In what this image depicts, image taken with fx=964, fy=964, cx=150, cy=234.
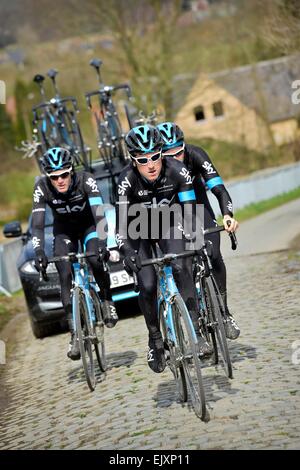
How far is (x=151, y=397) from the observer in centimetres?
827

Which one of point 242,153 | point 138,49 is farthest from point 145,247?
point 242,153

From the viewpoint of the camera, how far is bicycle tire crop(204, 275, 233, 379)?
8.02 meters

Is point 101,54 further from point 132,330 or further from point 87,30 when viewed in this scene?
point 132,330

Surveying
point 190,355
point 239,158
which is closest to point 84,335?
point 190,355

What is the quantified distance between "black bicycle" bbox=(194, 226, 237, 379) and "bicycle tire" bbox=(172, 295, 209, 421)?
1.30 feet

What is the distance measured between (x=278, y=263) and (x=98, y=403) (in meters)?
8.41

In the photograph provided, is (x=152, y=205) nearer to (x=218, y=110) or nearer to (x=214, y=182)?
(x=214, y=182)

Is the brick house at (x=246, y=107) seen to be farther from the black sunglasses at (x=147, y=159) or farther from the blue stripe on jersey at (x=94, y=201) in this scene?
the black sunglasses at (x=147, y=159)

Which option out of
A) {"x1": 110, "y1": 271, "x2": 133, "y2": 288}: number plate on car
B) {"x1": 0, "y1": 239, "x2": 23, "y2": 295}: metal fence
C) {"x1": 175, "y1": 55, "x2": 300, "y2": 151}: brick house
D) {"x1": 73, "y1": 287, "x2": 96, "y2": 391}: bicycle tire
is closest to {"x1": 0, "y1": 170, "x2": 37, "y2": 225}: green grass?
{"x1": 175, "y1": 55, "x2": 300, "y2": 151}: brick house

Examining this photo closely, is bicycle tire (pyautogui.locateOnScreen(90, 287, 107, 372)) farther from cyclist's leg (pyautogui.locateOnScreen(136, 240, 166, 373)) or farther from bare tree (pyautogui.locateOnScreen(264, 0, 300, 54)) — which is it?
bare tree (pyautogui.locateOnScreen(264, 0, 300, 54))

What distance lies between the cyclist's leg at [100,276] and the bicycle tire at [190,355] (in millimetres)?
2241

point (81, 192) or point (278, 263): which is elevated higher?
point (81, 192)

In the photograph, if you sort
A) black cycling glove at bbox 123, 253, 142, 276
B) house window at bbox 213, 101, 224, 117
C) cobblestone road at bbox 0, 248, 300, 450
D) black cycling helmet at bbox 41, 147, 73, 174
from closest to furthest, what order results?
cobblestone road at bbox 0, 248, 300, 450, black cycling glove at bbox 123, 253, 142, 276, black cycling helmet at bbox 41, 147, 73, 174, house window at bbox 213, 101, 224, 117

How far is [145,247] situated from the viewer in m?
8.25
